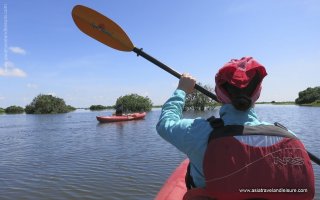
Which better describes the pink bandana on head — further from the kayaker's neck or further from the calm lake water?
the calm lake water

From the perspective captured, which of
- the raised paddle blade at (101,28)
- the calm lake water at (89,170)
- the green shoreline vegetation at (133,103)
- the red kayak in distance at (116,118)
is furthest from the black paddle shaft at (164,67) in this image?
the green shoreline vegetation at (133,103)

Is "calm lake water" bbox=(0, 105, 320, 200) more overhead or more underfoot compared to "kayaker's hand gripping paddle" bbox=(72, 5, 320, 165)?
more underfoot

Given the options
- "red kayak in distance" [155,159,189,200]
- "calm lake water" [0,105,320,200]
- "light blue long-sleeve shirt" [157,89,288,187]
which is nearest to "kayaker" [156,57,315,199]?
"light blue long-sleeve shirt" [157,89,288,187]

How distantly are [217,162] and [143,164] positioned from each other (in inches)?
431

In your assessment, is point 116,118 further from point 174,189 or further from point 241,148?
point 241,148

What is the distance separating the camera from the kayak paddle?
15.1 ft

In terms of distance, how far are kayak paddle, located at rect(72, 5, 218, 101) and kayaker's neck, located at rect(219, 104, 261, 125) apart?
93.7 inches

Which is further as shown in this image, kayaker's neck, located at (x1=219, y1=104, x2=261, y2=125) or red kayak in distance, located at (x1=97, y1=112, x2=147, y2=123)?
red kayak in distance, located at (x1=97, y1=112, x2=147, y2=123)

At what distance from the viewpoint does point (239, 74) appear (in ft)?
7.38

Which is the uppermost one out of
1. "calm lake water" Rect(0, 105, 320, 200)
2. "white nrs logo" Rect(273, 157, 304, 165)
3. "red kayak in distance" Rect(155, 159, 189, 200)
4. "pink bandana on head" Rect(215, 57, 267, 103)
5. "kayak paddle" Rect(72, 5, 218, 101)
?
"kayak paddle" Rect(72, 5, 218, 101)

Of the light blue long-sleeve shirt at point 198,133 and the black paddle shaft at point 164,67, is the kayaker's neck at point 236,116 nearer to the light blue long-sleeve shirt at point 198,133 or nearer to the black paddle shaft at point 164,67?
the light blue long-sleeve shirt at point 198,133

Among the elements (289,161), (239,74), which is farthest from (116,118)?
(289,161)

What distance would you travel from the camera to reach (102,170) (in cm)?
1209

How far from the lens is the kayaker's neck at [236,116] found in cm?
231
